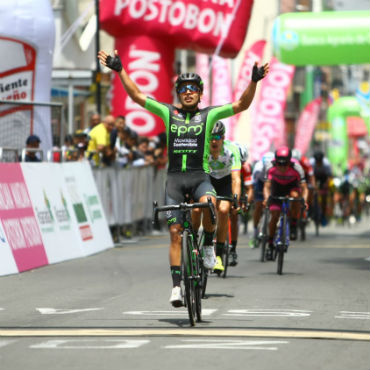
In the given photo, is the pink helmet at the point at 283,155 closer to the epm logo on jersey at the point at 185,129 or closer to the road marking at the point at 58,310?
the road marking at the point at 58,310

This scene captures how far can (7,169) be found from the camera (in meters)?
16.1

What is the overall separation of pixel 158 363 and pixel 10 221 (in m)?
7.97

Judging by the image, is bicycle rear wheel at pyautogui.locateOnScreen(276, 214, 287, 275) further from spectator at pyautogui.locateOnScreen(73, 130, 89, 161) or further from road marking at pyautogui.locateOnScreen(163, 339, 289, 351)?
road marking at pyautogui.locateOnScreen(163, 339, 289, 351)

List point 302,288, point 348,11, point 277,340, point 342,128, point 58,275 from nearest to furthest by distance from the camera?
point 277,340
point 302,288
point 58,275
point 348,11
point 342,128

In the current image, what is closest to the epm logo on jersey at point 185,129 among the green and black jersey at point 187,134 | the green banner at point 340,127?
the green and black jersey at point 187,134

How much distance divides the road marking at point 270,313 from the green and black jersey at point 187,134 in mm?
1265

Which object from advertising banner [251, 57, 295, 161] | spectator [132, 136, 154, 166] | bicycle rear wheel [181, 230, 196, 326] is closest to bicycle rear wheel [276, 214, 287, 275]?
bicycle rear wheel [181, 230, 196, 326]

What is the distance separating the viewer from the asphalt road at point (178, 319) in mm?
8055

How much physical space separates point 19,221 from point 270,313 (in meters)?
5.80

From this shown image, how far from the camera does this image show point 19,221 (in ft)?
52.1

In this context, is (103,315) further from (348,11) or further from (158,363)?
(348,11)

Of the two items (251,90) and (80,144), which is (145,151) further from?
(251,90)

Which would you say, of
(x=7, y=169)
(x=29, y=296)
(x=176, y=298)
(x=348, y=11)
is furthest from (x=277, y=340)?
(x=348, y=11)

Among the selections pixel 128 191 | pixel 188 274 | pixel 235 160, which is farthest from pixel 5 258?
pixel 128 191
